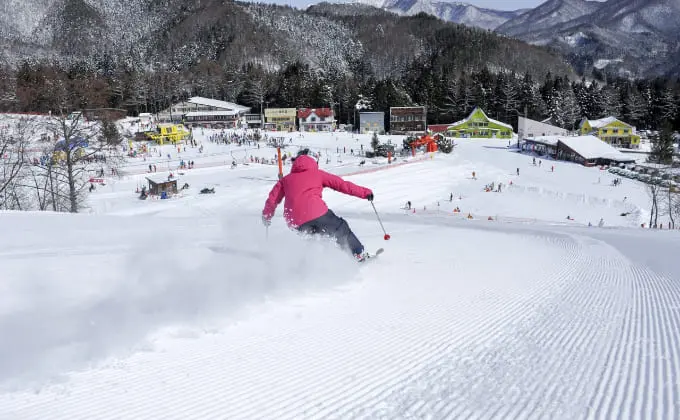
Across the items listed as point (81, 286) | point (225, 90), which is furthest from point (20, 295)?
point (225, 90)

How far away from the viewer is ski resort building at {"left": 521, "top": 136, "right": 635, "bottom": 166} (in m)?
48.2

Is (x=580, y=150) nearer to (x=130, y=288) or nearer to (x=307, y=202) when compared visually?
(x=307, y=202)

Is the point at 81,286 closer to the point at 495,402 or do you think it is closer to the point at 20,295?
the point at 20,295

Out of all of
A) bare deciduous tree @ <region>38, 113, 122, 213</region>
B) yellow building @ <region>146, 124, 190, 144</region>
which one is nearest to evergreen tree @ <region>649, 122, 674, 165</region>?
bare deciduous tree @ <region>38, 113, 122, 213</region>

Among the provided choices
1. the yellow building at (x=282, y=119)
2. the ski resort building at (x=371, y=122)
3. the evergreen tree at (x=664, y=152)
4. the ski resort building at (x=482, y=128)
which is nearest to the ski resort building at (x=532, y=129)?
the ski resort building at (x=482, y=128)

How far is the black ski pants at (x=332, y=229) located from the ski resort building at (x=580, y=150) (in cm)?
4955

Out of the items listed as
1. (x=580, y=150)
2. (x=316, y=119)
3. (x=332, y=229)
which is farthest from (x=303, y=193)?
(x=316, y=119)

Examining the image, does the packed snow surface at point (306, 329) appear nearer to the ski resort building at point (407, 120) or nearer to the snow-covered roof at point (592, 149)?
the snow-covered roof at point (592, 149)

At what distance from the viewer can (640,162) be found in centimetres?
5084

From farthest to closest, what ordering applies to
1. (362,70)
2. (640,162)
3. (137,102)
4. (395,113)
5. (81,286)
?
(362,70), (137,102), (395,113), (640,162), (81,286)

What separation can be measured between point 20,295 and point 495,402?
3.64 meters

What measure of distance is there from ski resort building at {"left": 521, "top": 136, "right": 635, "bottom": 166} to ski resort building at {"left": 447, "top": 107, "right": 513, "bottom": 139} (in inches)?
561

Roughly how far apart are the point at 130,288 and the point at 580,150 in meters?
54.0

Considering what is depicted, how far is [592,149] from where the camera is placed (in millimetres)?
49969
